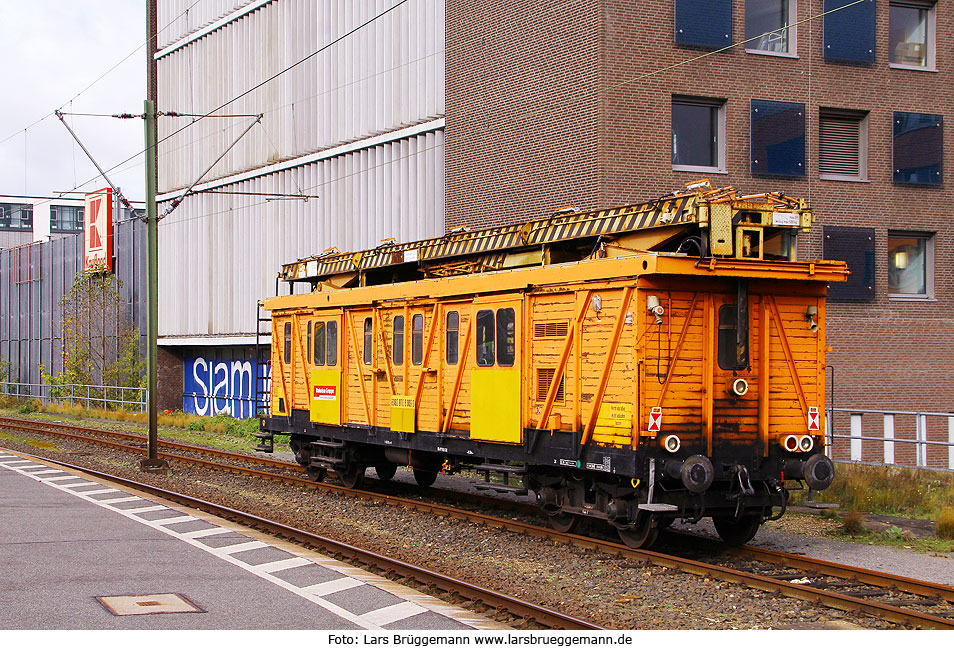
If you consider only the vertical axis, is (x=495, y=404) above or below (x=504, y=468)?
above

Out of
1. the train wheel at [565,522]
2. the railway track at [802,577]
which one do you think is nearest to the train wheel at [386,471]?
the railway track at [802,577]

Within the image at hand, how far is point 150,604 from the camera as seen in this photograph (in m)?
9.14

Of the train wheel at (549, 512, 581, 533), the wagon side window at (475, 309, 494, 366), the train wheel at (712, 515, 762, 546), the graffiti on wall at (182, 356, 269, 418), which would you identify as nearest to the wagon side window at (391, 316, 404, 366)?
the wagon side window at (475, 309, 494, 366)

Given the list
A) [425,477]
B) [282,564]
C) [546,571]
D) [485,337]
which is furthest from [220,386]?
[546,571]

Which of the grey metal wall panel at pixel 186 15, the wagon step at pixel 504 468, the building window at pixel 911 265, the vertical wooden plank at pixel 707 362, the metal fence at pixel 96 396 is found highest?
the grey metal wall panel at pixel 186 15

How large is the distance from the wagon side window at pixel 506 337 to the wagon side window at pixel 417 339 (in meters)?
2.07

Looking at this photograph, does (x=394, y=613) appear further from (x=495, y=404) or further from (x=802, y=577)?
(x=495, y=404)

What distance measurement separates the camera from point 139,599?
9328 mm

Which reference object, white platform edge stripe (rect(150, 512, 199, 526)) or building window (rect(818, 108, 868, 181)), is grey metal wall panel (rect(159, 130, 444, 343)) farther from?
white platform edge stripe (rect(150, 512, 199, 526))

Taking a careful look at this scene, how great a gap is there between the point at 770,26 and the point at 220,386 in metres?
24.4

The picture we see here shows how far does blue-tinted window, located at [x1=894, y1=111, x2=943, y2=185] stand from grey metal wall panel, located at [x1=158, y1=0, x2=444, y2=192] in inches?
451

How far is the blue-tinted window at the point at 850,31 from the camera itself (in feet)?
79.8

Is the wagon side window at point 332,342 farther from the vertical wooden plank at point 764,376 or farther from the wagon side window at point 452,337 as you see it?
the vertical wooden plank at point 764,376

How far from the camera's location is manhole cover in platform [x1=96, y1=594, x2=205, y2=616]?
29.0 ft
